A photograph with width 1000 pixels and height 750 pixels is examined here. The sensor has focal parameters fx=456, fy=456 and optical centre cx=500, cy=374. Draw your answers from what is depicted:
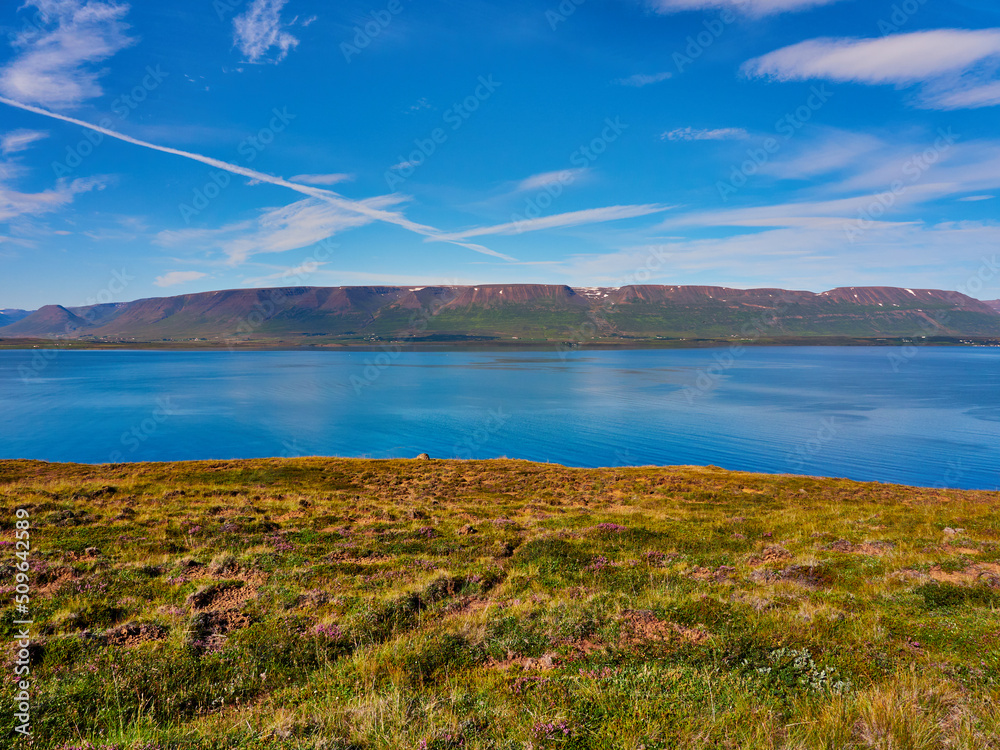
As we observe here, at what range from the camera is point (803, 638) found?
880 centimetres

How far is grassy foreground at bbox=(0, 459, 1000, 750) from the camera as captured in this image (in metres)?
6.04

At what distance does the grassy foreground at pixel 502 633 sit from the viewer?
19.8 ft

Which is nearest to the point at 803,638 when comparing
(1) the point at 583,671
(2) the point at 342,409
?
(1) the point at 583,671

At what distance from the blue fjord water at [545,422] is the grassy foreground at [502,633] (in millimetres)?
50237

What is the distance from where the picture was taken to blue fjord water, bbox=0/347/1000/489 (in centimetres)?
6719

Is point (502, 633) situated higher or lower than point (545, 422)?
higher

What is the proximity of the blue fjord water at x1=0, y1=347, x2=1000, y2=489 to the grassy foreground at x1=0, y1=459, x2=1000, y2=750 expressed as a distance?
1978 inches

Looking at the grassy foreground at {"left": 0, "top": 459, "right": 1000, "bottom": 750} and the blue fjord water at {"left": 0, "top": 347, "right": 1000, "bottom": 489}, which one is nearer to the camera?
the grassy foreground at {"left": 0, "top": 459, "right": 1000, "bottom": 750}

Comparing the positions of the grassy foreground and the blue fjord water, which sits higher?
the grassy foreground

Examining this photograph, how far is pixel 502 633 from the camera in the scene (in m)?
9.34

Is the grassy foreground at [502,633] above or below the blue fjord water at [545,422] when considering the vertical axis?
above

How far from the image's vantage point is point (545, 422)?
93.2 meters

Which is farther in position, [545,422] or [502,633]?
[545,422]

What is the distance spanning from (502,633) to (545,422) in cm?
8447
